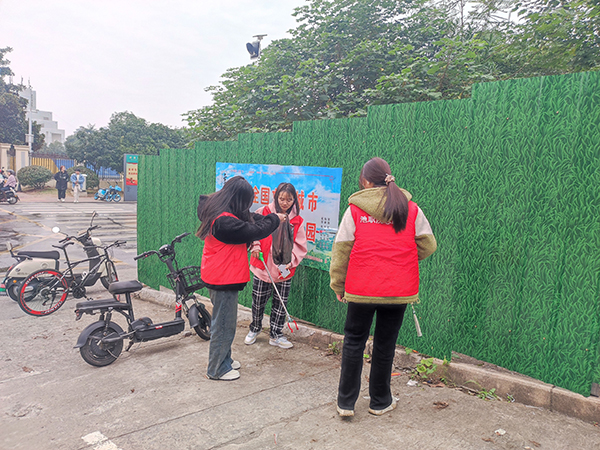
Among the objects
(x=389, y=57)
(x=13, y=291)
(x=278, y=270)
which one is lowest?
(x=13, y=291)

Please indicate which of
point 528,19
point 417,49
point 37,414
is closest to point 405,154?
point 37,414

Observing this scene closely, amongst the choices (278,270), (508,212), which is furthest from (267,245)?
(508,212)

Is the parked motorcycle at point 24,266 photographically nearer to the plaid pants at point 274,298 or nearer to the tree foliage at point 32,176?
the plaid pants at point 274,298

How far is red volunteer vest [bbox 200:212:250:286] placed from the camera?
3.82m

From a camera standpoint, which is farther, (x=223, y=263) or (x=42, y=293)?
(x=42, y=293)

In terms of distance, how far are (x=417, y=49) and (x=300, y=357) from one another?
7.48 metres

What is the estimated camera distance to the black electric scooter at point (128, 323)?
14.2 feet

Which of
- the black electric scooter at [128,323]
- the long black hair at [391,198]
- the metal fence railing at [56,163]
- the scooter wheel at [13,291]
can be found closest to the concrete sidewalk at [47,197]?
the metal fence railing at [56,163]

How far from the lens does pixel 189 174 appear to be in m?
6.67

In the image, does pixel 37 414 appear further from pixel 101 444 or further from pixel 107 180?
pixel 107 180

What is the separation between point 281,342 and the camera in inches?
186

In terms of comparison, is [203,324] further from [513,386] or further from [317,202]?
[513,386]

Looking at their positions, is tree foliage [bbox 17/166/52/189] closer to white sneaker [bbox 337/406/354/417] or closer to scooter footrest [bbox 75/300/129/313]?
scooter footrest [bbox 75/300/129/313]

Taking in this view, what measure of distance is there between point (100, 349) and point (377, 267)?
9.41 feet
